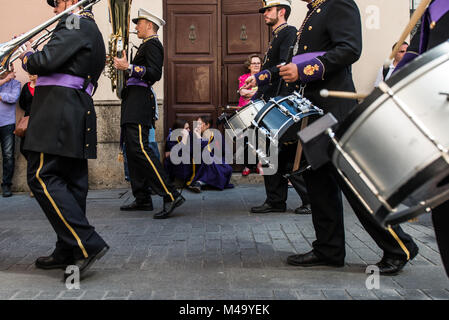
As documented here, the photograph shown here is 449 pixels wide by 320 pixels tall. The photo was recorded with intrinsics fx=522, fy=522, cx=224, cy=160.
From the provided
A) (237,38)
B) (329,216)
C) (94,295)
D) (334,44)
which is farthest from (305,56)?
(237,38)

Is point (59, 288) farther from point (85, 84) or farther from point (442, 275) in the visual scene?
point (442, 275)

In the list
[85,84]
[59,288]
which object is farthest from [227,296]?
[85,84]

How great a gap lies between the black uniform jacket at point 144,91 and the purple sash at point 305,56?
2.39 meters

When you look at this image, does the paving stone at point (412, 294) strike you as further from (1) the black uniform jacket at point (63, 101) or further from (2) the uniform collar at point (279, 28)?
(2) the uniform collar at point (279, 28)

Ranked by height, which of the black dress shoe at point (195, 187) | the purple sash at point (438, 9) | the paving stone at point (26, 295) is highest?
the purple sash at point (438, 9)

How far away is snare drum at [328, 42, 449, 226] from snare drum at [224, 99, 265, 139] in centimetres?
193

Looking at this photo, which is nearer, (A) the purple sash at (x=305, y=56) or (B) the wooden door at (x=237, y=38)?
(A) the purple sash at (x=305, y=56)

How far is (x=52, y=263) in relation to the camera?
3545 millimetres

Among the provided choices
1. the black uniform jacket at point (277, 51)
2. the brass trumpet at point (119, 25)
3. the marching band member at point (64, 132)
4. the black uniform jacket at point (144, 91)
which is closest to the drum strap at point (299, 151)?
the marching band member at point (64, 132)

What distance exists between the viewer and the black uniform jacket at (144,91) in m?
5.55

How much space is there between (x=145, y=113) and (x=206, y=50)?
293cm

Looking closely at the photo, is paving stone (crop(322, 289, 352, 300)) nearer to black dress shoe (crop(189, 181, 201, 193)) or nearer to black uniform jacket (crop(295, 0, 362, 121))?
black uniform jacket (crop(295, 0, 362, 121))

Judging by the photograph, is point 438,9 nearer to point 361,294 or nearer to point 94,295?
point 361,294

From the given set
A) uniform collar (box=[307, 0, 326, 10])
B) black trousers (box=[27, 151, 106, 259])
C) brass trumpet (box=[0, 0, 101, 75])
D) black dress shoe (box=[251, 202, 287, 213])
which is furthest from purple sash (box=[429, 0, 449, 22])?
black dress shoe (box=[251, 202, 287, 213])
